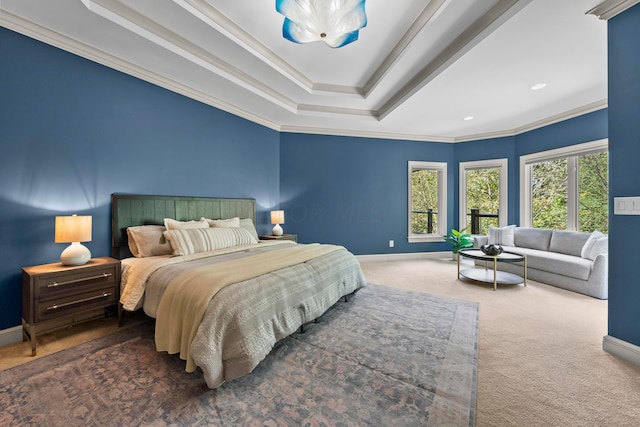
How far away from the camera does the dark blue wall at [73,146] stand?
7.38ft

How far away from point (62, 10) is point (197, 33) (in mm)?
1001

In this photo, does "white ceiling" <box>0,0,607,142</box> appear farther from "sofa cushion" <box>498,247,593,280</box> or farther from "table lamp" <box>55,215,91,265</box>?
"sofa cushion" <box>498,247,593,280</box>

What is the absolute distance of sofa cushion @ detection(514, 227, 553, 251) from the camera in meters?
4.49

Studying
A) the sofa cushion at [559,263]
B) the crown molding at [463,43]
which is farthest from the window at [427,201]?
the crown molding at [463,43]

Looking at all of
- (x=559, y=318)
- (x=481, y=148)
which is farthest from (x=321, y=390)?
(x=481, y=148)

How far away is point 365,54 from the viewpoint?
3131 mm

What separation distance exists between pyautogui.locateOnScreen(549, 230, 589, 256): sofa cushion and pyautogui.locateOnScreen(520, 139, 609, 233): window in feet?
1.29

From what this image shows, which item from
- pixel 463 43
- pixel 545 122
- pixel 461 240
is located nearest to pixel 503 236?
pixel 461 240

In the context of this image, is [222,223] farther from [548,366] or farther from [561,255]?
[561,255]

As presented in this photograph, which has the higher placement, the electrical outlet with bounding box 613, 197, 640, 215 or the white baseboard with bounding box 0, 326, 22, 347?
the electrical outlet with bounding box 613, 197, 640, 215

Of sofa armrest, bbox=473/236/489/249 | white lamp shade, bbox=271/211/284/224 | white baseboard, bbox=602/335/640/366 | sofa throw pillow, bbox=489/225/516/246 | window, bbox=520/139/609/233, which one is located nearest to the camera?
white baseboard, bbox=602/335/640/366

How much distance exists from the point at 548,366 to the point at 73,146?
173 inches

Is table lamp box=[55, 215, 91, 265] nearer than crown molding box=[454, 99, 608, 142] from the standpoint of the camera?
Yes

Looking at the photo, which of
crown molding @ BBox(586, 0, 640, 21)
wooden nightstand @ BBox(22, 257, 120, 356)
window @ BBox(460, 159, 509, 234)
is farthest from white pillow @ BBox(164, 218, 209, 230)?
window @ BBox(460, 159, 509, 234)
